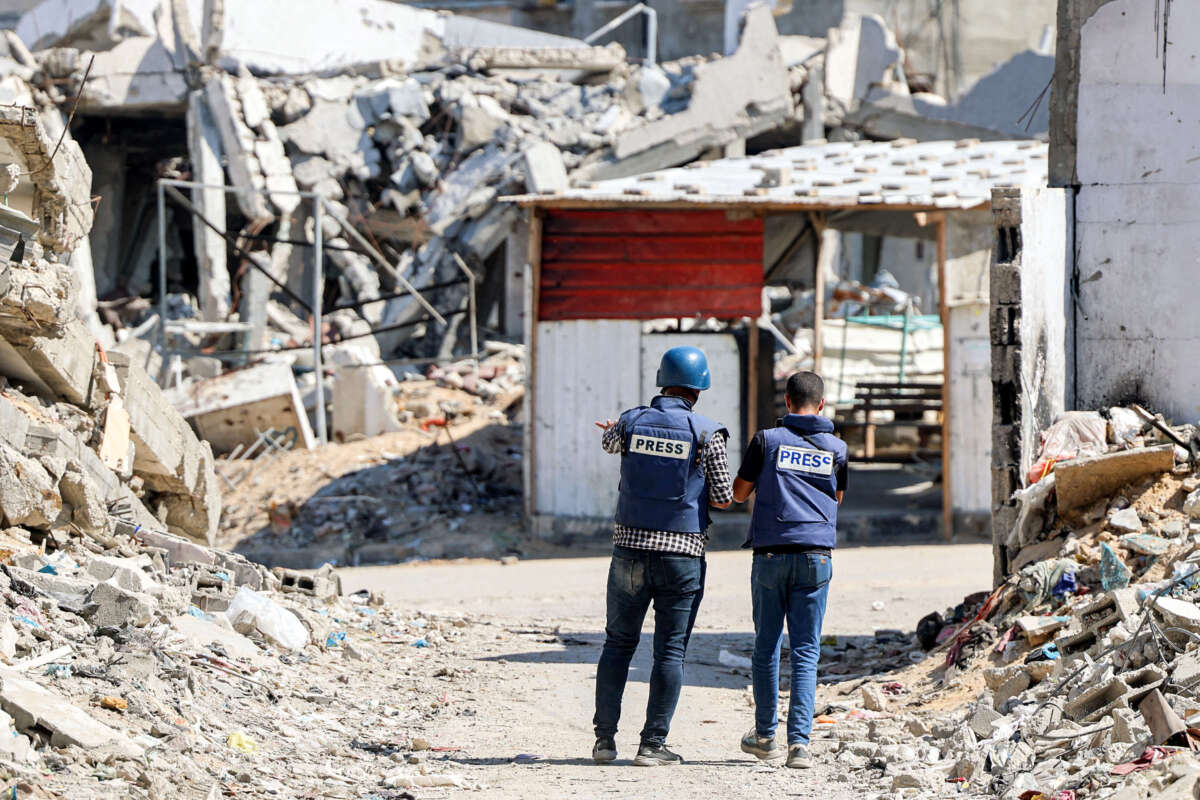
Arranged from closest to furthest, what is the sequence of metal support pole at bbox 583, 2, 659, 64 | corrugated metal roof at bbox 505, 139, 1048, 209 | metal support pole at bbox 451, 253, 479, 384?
corrugated metal roof at bbox 505, 139, 1048, 209
metal support pole at bbox 451, 253, 479, 384
metal support pole at bbox 583, 2, 659, 64

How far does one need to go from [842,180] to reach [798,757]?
411 inches

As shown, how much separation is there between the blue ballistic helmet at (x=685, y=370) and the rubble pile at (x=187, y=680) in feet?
6.00

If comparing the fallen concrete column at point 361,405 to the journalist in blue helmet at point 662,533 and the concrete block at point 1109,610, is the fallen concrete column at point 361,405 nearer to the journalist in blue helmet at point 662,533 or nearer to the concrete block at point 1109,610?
the concrete block at point 1109,610

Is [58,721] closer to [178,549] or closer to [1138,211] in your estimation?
[178,549]

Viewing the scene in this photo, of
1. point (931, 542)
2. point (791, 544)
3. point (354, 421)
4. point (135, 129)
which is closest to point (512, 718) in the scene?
point (791, 544)

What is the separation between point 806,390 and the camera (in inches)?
239

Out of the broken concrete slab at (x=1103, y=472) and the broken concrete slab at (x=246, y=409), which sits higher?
the broken concrete slab at (x=1103, y=472)

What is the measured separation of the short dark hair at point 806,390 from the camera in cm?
607

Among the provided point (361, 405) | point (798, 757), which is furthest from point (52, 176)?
point (361, 405)

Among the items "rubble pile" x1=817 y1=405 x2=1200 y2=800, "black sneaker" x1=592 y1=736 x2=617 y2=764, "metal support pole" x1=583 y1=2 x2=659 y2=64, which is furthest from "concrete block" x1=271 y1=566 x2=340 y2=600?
"metal support pole" x1=583 y1=2 x2=659 y2=64

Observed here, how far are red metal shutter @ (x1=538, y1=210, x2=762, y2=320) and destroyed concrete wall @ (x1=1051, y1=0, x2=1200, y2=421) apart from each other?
6.00 metres

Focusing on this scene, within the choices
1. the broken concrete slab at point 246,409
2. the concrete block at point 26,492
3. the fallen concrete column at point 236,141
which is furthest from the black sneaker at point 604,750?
the fallen concrete column at point 236,141

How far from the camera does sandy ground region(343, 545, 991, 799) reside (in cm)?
576

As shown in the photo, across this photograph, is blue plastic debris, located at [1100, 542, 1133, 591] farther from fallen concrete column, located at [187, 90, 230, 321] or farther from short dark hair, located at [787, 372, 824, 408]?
fallen concrete column, located at [187, 90, 230, 321]
